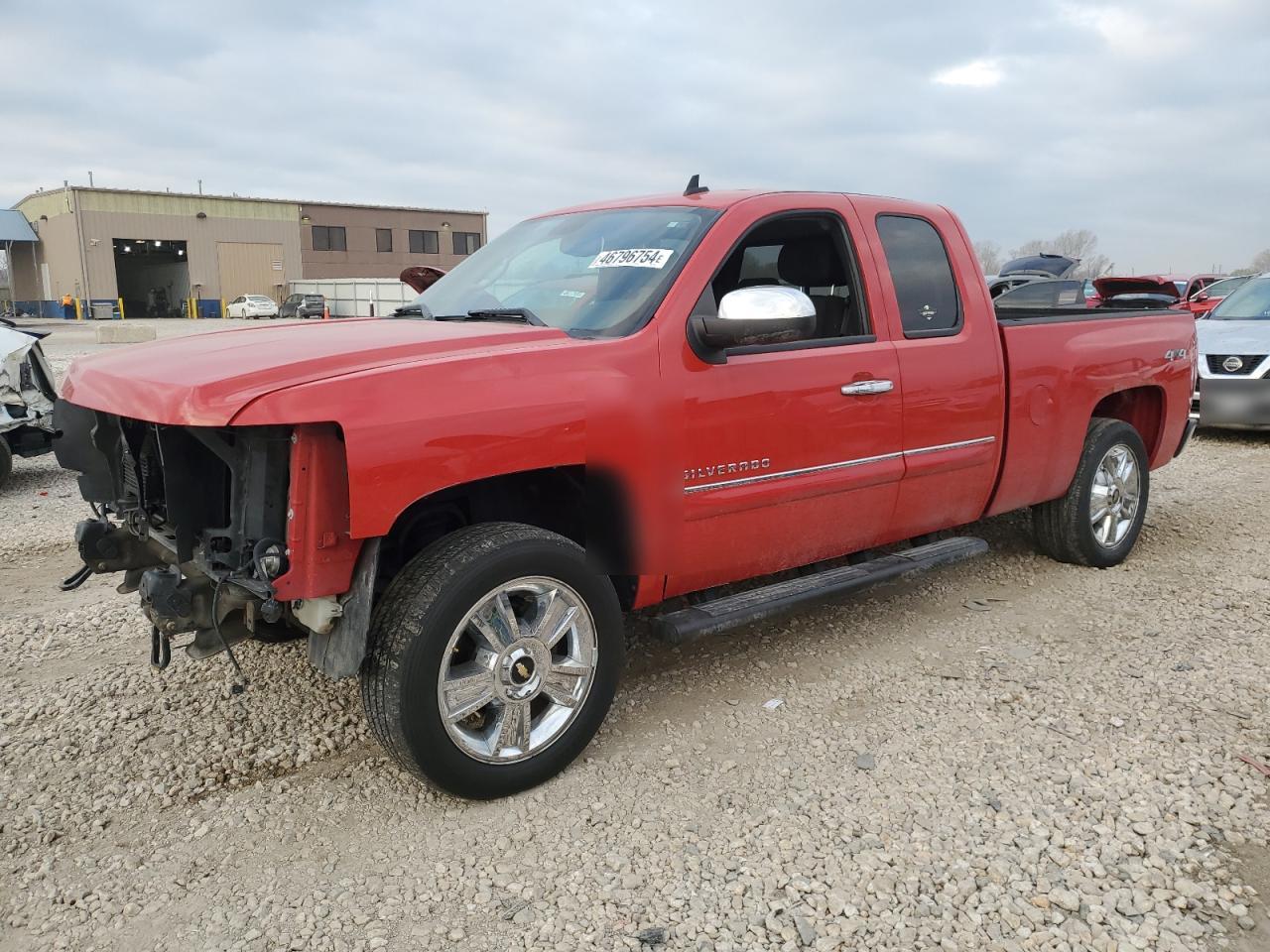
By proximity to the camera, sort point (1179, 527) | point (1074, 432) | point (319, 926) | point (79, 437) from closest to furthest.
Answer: point (319, 926) < point (79, 437) < point (1074, 432) < point (1179, 527)

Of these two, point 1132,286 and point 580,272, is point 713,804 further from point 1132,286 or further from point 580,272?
point 1132,286

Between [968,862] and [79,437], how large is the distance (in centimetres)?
325

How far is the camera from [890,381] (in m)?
3.87

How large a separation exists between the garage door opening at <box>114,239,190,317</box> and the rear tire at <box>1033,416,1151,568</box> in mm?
60114

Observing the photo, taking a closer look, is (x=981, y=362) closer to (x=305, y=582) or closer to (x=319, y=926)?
(x=305, y=582)

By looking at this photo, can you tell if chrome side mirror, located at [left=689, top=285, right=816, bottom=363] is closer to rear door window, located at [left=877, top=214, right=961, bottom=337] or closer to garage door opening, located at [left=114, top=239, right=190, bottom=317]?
rear door window, located at [left=877, top=214, right=961, bottom=337]

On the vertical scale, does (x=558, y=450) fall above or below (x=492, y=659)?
above

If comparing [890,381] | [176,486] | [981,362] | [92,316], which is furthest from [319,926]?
[92,316]

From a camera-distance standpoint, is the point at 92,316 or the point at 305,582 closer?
the point at 305,582

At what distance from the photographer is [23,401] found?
24.4 feet

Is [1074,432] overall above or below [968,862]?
above

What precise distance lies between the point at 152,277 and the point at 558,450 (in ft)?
224

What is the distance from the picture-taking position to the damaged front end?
264cm

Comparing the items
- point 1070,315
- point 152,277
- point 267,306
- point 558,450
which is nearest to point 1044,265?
point 1070,315
